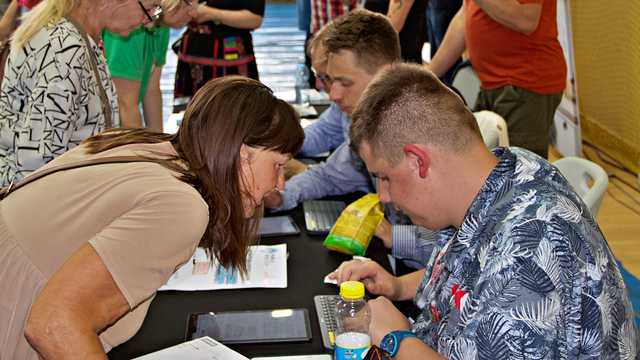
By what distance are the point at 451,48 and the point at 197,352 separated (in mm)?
3025

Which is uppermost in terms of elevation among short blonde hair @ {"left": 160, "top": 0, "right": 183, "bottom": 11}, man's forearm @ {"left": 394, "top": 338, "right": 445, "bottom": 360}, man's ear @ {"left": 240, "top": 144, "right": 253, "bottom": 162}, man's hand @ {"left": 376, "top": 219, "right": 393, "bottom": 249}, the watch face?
man's ear @ {"left": 240, "top": 144, "right": 253, "bottom": 162}

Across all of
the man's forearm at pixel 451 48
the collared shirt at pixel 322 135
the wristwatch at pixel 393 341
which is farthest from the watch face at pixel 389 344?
the man's forearm at pixel 451 48

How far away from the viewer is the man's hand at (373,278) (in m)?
2.13

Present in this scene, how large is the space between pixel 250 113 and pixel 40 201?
1.43 ft

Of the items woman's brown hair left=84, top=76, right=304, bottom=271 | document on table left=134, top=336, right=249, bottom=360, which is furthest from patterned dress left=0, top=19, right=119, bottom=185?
document on table left=134, top=336, right=249, bottom=360

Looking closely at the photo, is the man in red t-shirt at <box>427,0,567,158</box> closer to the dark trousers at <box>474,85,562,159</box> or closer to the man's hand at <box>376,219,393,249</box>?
the dark trousers at <box>474,85,562,159</box>

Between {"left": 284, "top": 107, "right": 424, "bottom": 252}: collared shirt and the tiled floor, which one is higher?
{"left": 284, "top": 107, "right": 424, "bottom": 252}: collared shirt

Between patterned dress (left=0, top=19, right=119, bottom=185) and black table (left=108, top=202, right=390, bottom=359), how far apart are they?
0.66 metres

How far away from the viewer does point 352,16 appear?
2.96 m

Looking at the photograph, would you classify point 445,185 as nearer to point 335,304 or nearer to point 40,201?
point 335,304

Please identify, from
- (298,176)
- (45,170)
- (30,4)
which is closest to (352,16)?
(298,176)

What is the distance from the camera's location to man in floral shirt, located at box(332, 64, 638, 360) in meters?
1.39

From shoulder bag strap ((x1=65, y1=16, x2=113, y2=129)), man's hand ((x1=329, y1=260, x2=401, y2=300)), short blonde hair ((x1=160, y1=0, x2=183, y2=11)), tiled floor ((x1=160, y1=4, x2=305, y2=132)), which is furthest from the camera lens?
tiled floor ((x1=160, y1=4, x2=305, y2=132))

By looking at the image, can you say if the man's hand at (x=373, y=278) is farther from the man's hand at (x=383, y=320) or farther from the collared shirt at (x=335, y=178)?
the collared shirt at (x=335, y=178)
